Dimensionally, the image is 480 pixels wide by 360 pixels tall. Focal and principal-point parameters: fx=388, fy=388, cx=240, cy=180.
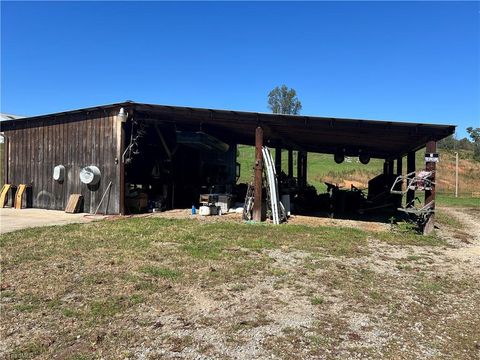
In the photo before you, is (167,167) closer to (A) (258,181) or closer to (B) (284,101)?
(A) (258,181)

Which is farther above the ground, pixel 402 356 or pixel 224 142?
pixel 224 142

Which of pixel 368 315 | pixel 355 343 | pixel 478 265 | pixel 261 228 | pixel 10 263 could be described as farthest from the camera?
pixel 261 228

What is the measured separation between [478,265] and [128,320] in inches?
240

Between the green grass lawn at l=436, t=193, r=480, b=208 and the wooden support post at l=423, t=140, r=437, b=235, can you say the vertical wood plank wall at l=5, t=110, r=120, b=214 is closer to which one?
the wooden support post at l=423, t=140, r=437, b=235

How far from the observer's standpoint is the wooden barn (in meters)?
12.5

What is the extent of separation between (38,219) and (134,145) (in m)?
3.95

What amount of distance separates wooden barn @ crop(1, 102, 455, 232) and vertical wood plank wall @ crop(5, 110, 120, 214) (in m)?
0.04

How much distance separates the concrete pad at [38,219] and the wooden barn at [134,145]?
38.8 inches

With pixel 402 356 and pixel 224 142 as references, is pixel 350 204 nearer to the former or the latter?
pixel 224 142

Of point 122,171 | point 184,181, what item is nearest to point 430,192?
point 122,171

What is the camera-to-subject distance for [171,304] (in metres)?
4.37

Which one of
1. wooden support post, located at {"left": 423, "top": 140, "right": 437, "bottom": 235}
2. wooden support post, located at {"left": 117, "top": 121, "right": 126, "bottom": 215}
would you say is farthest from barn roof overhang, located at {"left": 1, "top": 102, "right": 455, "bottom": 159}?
wooden support post, located at {"left": 117, "top": 121, "right": 126, "bottom": 215}

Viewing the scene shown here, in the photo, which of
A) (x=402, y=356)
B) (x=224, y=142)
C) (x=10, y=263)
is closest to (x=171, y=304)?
(x=402, y=356)

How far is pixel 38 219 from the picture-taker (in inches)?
467
